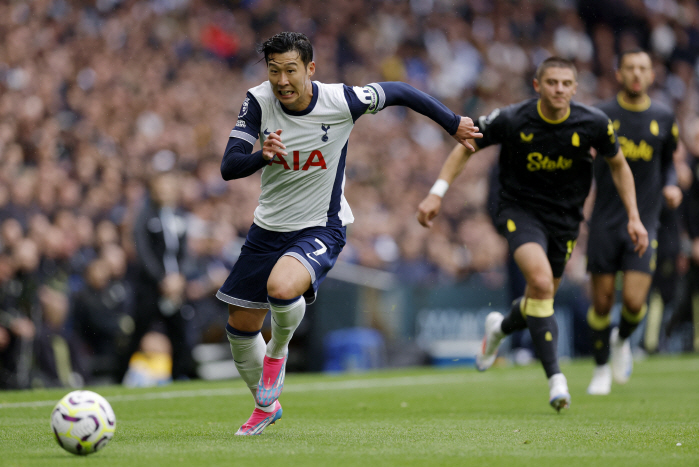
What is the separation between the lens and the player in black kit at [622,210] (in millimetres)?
8500

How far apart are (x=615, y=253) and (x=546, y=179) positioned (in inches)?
69.7

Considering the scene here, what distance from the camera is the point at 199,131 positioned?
17.5 m

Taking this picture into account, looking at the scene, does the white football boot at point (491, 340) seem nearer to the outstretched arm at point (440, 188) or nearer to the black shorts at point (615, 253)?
the black shorts at point (615, 253)

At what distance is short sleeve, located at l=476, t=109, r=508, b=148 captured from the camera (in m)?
7.14

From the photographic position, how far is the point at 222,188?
16.2 meters

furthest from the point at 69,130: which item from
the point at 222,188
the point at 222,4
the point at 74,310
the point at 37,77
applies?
the point at 222,4

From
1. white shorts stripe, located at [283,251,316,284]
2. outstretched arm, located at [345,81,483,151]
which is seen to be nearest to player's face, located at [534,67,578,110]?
outstretched arm, located at [345,81,483,151]

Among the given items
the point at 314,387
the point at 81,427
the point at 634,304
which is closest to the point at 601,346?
the point at 634,304

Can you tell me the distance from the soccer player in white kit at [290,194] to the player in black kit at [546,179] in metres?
1.17

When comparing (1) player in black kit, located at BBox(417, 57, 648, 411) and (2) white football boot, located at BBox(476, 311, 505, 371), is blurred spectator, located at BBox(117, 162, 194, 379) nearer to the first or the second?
(2) white football boot, located at BBox(476, 311, 505, 371)

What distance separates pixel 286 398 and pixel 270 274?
3.31 metres

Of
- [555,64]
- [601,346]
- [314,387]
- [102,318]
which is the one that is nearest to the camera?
[555,64]

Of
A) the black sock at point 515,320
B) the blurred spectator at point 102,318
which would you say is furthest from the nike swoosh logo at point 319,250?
the blurred spectator at point 102,318

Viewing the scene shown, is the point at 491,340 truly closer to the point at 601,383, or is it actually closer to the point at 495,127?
the point at 601,383
